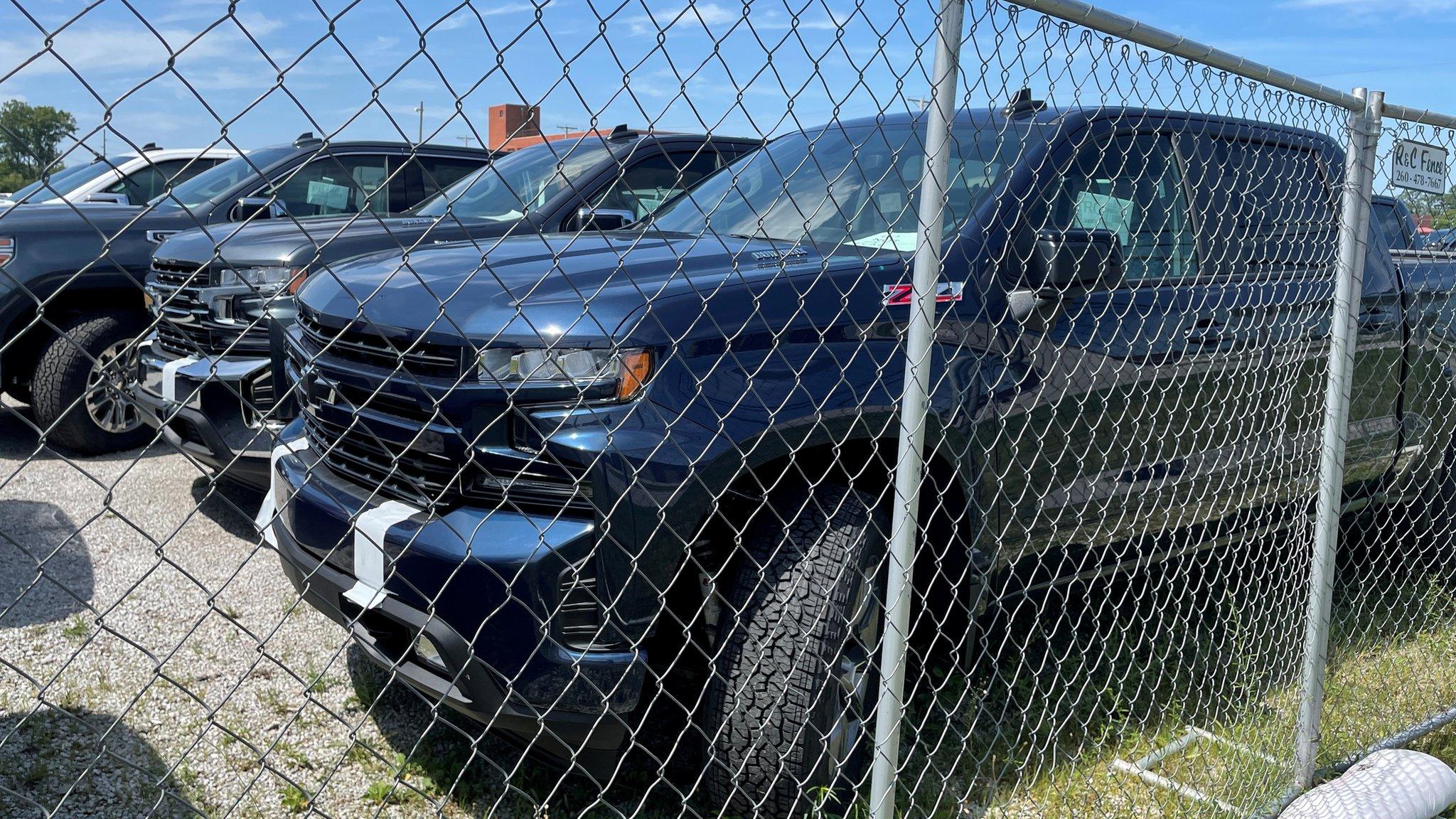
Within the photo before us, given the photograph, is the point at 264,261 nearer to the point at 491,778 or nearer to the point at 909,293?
the point at 491,778

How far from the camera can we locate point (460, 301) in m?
2.50

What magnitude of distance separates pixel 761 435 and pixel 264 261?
314 centimetres

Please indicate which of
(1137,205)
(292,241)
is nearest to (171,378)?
(292,241)

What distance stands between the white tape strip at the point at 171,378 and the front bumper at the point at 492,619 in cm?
246

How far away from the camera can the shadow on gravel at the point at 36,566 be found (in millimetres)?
3898

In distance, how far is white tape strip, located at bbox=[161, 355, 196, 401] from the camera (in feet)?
14.9

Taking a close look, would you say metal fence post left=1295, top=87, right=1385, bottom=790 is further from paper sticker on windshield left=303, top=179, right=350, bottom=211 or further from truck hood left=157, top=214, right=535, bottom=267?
paper sticker on windshield left=303, top=179, right=350, bottom=211

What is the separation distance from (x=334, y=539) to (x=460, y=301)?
0.63 m

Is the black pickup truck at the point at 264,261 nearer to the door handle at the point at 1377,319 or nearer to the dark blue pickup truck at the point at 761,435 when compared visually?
the dark blue pickup truck at the point at 761,435

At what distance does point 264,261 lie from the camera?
475 cm

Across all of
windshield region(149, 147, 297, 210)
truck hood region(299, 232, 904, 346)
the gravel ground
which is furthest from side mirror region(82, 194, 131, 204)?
truck hood region(299, 232, 904, 346)

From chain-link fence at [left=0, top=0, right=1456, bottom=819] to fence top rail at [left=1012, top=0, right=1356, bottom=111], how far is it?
15 mm

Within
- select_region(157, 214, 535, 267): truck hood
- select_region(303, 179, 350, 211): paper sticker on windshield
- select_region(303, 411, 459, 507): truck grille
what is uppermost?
select_region(303, 411, 459, 507): truck grille

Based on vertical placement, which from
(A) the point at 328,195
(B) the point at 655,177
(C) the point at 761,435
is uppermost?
(C) the point at 761,435
